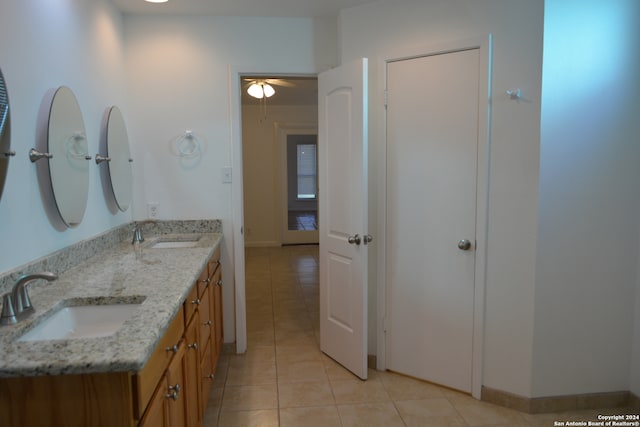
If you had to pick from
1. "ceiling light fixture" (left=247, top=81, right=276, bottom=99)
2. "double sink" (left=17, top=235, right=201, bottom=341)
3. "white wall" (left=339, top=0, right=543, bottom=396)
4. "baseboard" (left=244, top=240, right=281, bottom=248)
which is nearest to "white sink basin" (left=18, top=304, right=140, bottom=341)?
"double sink" (left=17, top=235, right=201, bottom=341)

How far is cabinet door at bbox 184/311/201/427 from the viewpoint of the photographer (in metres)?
1.76

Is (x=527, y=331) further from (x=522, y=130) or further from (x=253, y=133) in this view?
(x=253, y=133)

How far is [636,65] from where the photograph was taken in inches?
86.4

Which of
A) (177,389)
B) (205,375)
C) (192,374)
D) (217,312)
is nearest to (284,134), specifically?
(217,312)

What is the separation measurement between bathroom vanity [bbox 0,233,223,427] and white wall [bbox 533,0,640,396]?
1.71 meters

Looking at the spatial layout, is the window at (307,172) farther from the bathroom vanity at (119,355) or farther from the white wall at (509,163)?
the bathroom vanity at (119,355)

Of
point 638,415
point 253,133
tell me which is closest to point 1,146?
point 638,415

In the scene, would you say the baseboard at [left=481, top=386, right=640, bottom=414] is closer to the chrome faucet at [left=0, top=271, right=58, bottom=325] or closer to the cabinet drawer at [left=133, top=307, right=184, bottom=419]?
the cabinet drawer at [left=133, top=307, right=184, bottom=419]

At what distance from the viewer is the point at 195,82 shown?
2.98m

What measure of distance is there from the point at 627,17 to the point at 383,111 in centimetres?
128

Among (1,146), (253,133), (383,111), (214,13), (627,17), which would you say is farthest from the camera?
Answer: (253,133)

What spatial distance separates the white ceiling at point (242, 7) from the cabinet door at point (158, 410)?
7.40 feet

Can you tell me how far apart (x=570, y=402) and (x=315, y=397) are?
1367 mm

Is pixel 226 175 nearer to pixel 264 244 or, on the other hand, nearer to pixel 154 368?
pixel 154 368
